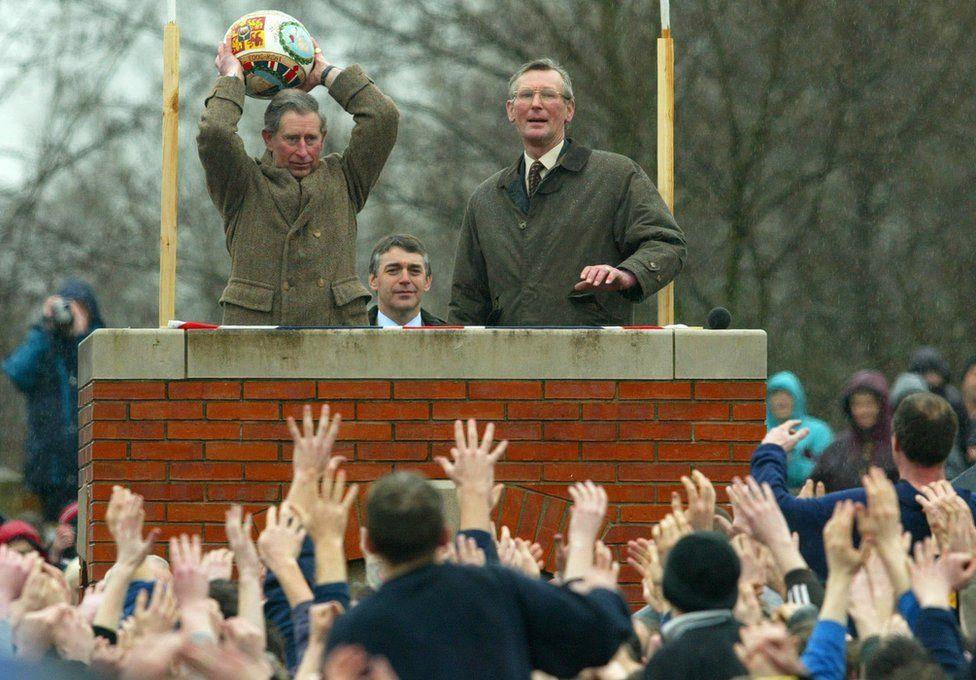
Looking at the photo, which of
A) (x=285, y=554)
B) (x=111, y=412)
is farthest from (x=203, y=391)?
(x=285, y=554)

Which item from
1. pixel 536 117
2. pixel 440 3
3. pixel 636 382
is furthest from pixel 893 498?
pixel 440 3

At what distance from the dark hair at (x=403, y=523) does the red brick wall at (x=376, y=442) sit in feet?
12.3

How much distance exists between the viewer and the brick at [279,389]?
8.70m

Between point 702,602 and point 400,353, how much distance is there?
140 inches

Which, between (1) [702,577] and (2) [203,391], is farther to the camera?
(2) [203,391]

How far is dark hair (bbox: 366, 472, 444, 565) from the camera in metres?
4.91

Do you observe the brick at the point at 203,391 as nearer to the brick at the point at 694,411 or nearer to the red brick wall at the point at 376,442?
the red brick wall at the point at 376,442

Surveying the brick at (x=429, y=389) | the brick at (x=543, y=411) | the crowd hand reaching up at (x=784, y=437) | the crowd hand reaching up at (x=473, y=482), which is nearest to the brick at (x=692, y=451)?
the brick at (x=543, y=411)

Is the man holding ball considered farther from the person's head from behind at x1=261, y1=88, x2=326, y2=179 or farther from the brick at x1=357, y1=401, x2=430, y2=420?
the brick at x1=357, y1=401, x2=430, y2=420

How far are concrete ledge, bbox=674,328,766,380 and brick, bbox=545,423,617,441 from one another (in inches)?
13.8

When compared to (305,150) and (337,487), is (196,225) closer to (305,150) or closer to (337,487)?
(305,150)

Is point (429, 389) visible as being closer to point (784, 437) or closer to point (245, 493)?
point (245, 493)

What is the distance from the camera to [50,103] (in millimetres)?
20109

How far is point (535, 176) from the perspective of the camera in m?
9.23
